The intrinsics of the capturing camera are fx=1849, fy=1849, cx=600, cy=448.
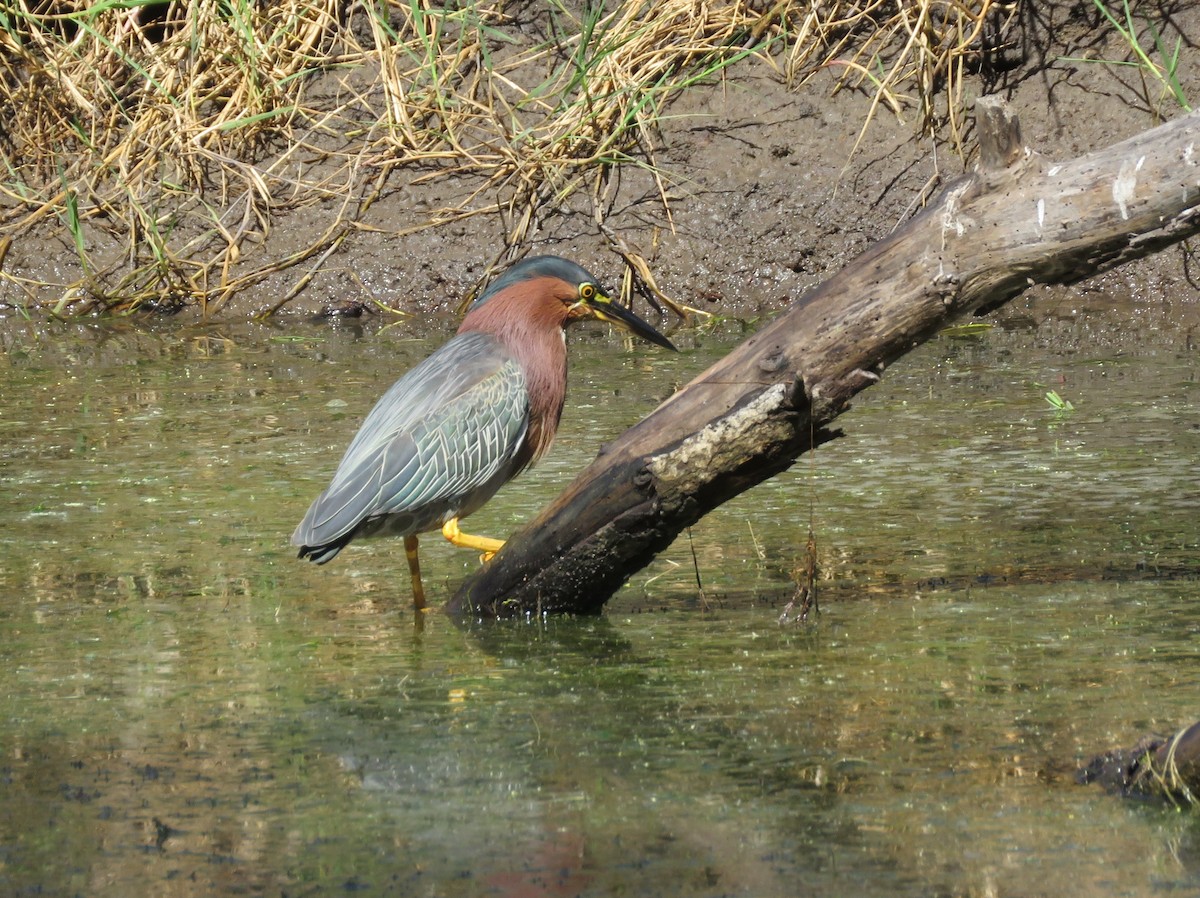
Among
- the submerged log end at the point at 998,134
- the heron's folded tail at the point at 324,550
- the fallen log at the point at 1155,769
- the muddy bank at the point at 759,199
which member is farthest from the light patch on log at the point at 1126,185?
the muddy bank at the point at 759,199

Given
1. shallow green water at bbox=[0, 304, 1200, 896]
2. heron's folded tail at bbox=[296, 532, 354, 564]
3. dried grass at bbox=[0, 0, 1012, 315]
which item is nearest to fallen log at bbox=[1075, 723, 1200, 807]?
shallow green water at bbox=[0, 304, 1200, 896]

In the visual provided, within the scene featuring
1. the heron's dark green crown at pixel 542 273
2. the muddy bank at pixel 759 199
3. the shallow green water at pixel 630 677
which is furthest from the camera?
the muddy bank at pixel 759 199

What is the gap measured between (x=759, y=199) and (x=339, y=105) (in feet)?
6.43

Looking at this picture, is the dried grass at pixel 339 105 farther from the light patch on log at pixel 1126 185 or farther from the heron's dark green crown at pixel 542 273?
the light patch on log at pixel 1126 185

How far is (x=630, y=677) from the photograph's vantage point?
11.3 feet

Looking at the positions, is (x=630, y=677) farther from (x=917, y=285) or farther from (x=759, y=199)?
(x=759, y=199)

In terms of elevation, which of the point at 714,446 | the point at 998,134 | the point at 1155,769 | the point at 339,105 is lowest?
the point at 1155,769

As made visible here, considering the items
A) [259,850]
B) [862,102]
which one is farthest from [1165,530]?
[862,102]

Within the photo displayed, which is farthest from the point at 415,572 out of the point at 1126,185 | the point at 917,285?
the point at 1126,185

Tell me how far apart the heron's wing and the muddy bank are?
126 inches

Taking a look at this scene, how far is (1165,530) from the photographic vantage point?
14.2 ft

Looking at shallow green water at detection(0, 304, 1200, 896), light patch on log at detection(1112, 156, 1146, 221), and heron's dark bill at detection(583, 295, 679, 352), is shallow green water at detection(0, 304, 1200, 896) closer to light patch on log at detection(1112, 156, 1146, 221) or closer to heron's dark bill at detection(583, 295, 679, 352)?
heron's dark bill at detection(583, 295, 679, 352)

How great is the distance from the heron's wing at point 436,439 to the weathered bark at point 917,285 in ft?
2.39

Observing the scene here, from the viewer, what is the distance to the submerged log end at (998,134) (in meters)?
3.46
